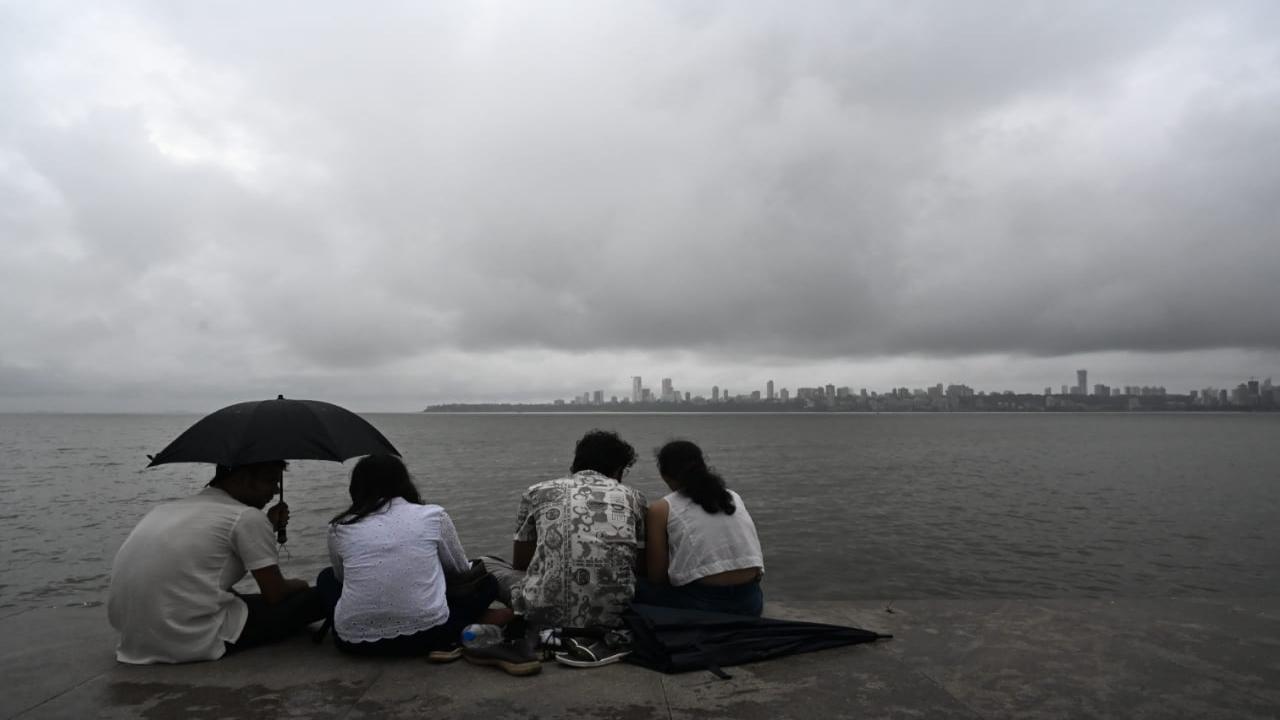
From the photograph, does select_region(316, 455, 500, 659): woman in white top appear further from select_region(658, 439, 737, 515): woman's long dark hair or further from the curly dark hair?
select_region(658, 439, 737, 515): woman's long dark hair

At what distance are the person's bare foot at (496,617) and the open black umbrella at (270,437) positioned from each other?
1.44 m

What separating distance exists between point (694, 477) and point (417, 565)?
2.20m

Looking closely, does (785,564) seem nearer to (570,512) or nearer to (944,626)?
(944,626)

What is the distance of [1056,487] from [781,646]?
117 ft

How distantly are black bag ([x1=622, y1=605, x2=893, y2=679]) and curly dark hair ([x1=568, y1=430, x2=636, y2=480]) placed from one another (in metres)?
1.11

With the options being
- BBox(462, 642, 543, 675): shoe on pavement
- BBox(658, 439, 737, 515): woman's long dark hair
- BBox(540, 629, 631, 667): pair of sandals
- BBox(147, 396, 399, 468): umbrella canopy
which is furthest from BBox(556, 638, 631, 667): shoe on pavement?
BBox(147, 396, 399, 468): umbrella canopy

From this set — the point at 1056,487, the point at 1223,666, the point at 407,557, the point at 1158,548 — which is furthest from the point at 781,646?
the point at 1056,487

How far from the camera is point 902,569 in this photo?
16.0 m

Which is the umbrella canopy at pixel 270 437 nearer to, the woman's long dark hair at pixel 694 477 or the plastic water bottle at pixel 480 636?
the plastic water bottle at pixel 480 636

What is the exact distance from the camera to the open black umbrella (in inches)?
199

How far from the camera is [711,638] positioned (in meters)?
5.05

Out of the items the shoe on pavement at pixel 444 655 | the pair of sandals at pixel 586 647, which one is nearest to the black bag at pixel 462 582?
the shoe on pavement at pixel 444 655

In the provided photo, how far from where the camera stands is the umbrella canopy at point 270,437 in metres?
5.07

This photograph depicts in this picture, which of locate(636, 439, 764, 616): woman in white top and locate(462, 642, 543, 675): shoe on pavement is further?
locate(636, 439, 764, 616): woman in white top
